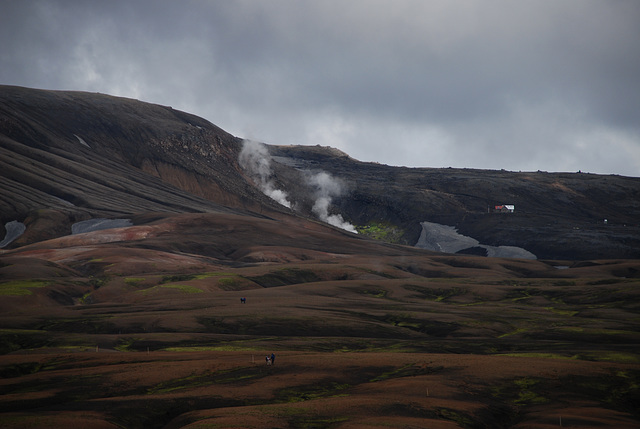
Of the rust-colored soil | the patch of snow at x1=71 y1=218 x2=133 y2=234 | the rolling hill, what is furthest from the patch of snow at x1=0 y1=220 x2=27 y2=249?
the patch of snow at x1=71 y1=218 x2=133 y2=234

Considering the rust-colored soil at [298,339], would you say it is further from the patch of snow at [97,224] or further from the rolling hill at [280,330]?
the patch of snow at [97,224]

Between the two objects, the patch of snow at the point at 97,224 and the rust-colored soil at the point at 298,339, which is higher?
the patch of snow at the point at 97,224

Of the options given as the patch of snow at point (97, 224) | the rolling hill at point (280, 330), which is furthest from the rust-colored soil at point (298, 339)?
the patch of snow at point (97, 224)

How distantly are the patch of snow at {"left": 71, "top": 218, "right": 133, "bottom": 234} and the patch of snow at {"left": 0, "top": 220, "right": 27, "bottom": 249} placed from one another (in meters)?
12.2

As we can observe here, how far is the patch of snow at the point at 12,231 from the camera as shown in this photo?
161 metres

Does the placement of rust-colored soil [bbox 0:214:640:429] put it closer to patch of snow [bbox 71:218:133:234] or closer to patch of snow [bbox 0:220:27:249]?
patch of snow [bbox 71:218:133:234]

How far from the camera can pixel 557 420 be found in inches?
1796

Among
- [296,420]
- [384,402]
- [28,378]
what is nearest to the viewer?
[296,420]

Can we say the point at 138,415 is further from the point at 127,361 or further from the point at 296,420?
the point at 127,361

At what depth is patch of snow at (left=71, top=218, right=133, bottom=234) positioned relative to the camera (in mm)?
172375

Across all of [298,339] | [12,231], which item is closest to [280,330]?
[298,339]

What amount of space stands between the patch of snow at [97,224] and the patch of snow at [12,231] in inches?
479

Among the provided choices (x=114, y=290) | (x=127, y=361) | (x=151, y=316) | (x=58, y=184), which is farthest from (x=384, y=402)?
(x=58, y=184)

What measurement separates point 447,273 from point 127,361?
10668cm
